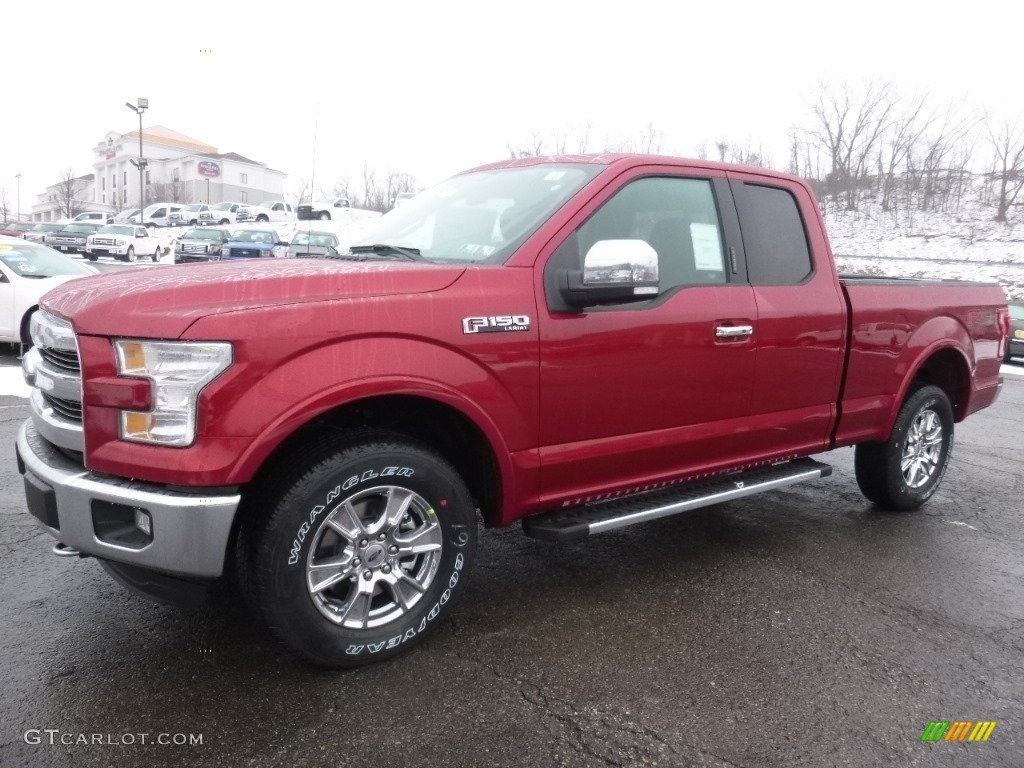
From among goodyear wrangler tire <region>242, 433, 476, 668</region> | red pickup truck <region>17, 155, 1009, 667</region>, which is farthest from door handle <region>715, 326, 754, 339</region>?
goodyear wrangler tire <region>242, 433, 476, 668</region>

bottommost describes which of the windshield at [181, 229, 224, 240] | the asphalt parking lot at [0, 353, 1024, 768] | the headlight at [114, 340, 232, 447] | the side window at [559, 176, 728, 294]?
the asphalt parking lot at [0, 353, 1024, 768]

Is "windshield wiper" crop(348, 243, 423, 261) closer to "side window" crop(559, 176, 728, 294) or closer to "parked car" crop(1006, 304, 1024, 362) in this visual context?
"side window" crop(559, 176, 728, 294)

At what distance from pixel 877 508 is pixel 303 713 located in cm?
401

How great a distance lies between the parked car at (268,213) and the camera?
52.2 meters

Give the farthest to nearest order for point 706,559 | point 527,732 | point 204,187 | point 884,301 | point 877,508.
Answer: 1. point 204,187
2. point 877,508
3. point 884,301
4. point 706,559
5. point 527,732

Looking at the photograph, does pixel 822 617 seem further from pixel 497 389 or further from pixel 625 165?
pixel 625 165

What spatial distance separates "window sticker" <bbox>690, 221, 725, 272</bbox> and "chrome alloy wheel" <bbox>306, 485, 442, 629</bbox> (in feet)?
5.87

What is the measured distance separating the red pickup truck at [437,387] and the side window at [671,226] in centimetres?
1

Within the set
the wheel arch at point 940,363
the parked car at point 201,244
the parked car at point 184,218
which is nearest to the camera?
the wheel arch at point 940,363

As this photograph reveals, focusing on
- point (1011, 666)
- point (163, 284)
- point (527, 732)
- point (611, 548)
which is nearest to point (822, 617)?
point (1011, 666)

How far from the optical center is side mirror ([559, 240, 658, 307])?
304 centimetres

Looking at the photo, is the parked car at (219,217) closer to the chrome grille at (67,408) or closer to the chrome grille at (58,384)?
the chrome grille at (58,384)

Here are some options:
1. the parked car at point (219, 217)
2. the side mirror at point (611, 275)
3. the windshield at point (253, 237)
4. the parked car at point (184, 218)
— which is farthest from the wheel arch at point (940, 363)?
the parked car at point (184, 218)

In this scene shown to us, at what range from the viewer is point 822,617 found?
3.52 metres
